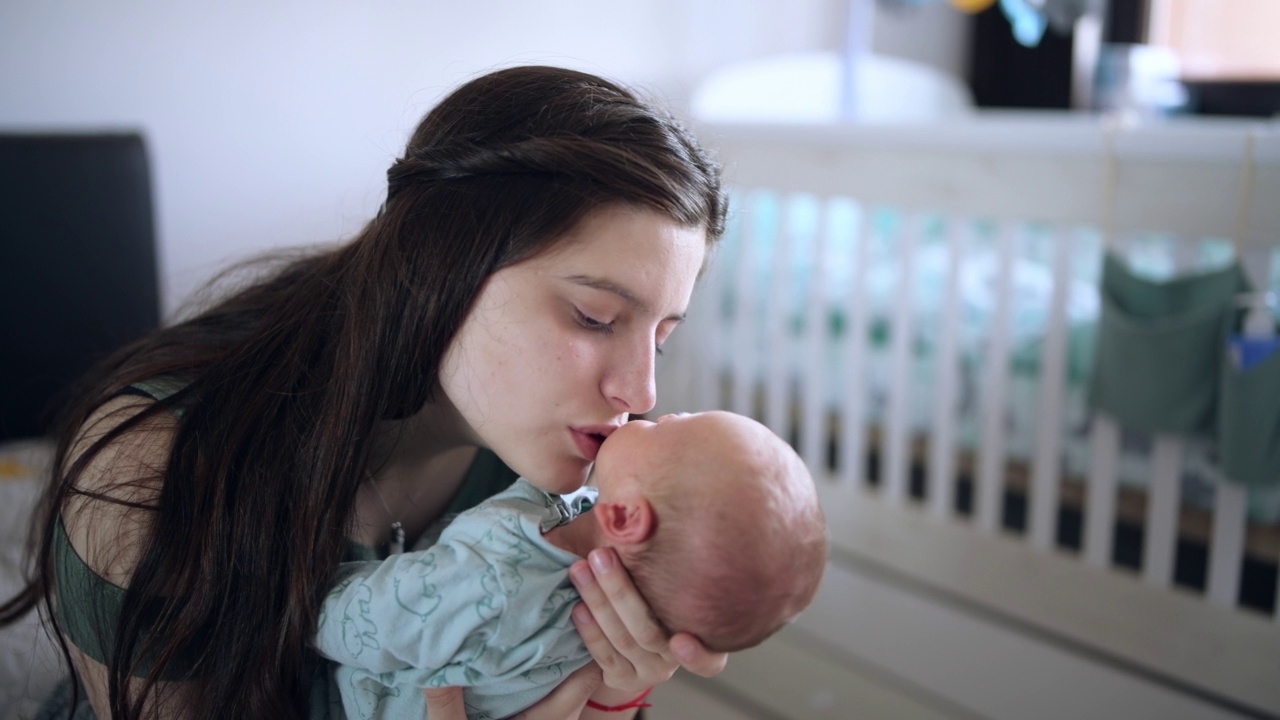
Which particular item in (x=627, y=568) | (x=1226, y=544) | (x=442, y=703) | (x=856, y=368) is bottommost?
(x=1226, y=544)

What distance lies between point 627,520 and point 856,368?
1347 millimetres

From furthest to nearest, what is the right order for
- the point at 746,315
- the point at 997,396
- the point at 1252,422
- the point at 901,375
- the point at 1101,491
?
the point at 746,315, the point at 901,375, the point at 997,396, the point at 1101,491, the point at 1252,422

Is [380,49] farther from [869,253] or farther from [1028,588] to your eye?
[1028,588]

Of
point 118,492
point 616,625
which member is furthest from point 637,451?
point 118,492

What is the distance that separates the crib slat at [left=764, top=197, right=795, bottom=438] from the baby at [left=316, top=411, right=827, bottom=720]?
54.6 inches

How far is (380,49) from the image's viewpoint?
2.04 m

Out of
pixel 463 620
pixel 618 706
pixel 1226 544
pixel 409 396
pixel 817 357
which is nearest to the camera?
pixel 463 620

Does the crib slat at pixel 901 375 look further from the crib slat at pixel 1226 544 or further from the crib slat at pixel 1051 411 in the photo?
the crib slat at pixel 1226 544

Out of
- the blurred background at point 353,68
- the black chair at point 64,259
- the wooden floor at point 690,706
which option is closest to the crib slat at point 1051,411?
the wooden floor at point 690,706

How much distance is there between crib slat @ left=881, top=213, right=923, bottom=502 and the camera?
6.29 feet

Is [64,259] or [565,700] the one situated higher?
[64,259]

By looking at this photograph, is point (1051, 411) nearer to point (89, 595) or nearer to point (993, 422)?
point (993, 422)

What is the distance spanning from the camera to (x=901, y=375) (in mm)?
1978

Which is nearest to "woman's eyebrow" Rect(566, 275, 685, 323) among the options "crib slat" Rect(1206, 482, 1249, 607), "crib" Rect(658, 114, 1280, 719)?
"crib" Rect(658, 114, 1280, 719)
